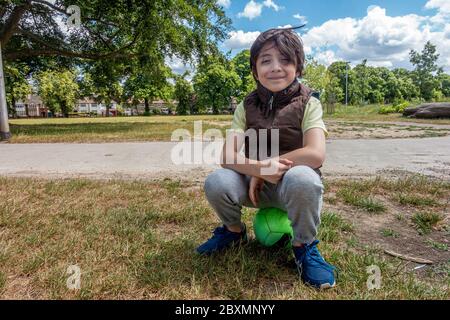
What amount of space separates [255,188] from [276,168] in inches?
8.0

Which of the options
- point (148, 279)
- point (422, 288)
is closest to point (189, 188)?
point (148, 279)

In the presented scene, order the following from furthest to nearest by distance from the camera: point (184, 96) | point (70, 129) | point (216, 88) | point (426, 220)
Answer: point (184, 96) → point (216, 88) → point (70, 129) → point (426, 220)

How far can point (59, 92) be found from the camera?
173 feet

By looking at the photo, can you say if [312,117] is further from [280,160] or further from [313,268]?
[313,268]

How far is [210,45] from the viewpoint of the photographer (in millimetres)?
13672

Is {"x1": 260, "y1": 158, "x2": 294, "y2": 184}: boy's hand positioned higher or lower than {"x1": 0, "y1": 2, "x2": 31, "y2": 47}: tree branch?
lower

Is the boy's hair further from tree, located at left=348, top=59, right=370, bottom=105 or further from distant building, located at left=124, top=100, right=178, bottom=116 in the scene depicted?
distant building, located at left=124, top=100, right=178, bottom=116

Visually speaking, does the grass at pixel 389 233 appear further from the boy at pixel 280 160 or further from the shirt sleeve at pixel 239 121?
the shirt sleeve at pixel 239 121

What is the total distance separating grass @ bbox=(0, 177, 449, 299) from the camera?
69.9 inches

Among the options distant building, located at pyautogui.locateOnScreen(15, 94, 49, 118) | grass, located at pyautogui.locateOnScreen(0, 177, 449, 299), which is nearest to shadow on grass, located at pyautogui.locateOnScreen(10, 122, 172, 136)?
grass, located at pyautogui.locateOnScreen(0, 177, 449, 299)

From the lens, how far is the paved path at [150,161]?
4.70 meters

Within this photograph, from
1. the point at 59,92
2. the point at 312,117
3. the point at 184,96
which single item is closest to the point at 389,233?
the point at 312,117

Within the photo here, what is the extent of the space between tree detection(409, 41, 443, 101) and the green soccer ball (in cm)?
6293

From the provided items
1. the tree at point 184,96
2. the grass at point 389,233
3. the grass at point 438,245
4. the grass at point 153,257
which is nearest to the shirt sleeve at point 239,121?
the grass at point 153,257
